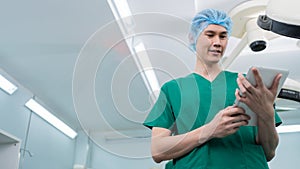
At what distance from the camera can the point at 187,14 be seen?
216 centimetres

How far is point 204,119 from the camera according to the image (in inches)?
37.4

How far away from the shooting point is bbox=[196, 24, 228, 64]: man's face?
1.03 metres

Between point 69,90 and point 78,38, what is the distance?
0.87 meters

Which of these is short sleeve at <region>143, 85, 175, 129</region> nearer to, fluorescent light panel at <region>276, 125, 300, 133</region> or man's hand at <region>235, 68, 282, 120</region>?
man's hand at <region>235, 68, 282, 120</region>

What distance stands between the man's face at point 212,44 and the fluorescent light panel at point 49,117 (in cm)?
240

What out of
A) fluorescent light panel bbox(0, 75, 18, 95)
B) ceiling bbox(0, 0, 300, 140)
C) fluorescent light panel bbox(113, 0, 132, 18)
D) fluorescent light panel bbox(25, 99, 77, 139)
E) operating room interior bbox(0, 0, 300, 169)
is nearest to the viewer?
operating room interior bbox(0, 0, 300, 169)

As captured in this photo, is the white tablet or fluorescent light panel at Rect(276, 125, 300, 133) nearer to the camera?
the white tablet

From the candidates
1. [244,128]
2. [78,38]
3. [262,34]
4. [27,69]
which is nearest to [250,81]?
[244,128]

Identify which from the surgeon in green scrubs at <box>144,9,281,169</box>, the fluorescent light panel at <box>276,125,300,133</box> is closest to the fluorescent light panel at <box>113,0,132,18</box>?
the surgeon in green scrubs at <box>144,9,281,169</box>

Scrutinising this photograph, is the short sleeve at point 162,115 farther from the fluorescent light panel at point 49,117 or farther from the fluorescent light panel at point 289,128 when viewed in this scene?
the fluorescent light panel at point 289,128

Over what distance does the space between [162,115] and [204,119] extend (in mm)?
118

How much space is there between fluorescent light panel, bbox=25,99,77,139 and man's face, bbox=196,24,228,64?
2402mm

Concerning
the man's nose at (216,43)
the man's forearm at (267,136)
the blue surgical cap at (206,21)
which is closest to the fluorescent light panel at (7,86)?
the blue surgical cap at (206,21)

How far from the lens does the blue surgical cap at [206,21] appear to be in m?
1.15
